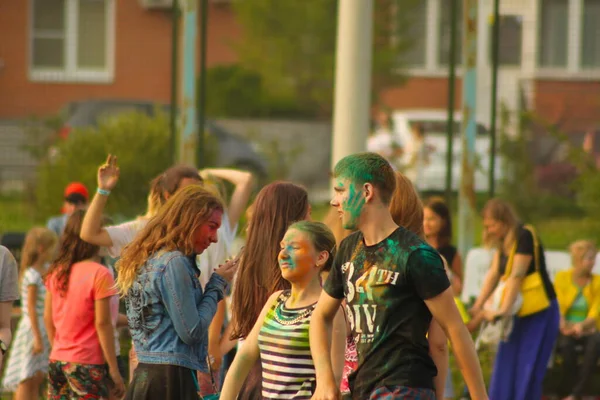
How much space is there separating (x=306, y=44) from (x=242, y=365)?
2153cm

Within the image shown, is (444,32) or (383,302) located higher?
(444,32)

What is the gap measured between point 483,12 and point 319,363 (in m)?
24.2

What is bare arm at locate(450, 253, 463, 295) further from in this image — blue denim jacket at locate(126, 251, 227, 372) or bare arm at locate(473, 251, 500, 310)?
blue denim jacket at locate(126, 251, 227, 372)

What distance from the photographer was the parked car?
62.7 ft

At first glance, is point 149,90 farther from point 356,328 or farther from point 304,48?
point 356,328

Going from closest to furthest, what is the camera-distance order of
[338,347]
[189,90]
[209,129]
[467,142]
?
[338,347]
[189,90]
[467,142]
[209,129]

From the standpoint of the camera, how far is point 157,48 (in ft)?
92.7

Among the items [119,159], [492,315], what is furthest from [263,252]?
[119,159]

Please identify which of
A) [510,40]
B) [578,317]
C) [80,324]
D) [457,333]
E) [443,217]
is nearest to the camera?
[457,333]

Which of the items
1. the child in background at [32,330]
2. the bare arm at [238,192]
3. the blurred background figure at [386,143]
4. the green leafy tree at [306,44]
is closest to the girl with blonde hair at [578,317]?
the bare arm at [238,192]

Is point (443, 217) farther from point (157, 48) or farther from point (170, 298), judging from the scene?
point (157, 48)

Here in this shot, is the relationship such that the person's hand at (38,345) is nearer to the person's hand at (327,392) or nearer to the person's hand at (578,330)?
the person's hand at (327,392)

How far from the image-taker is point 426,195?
1773 centimetres

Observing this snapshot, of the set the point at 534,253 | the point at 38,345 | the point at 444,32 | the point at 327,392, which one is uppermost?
the point at 444,32
